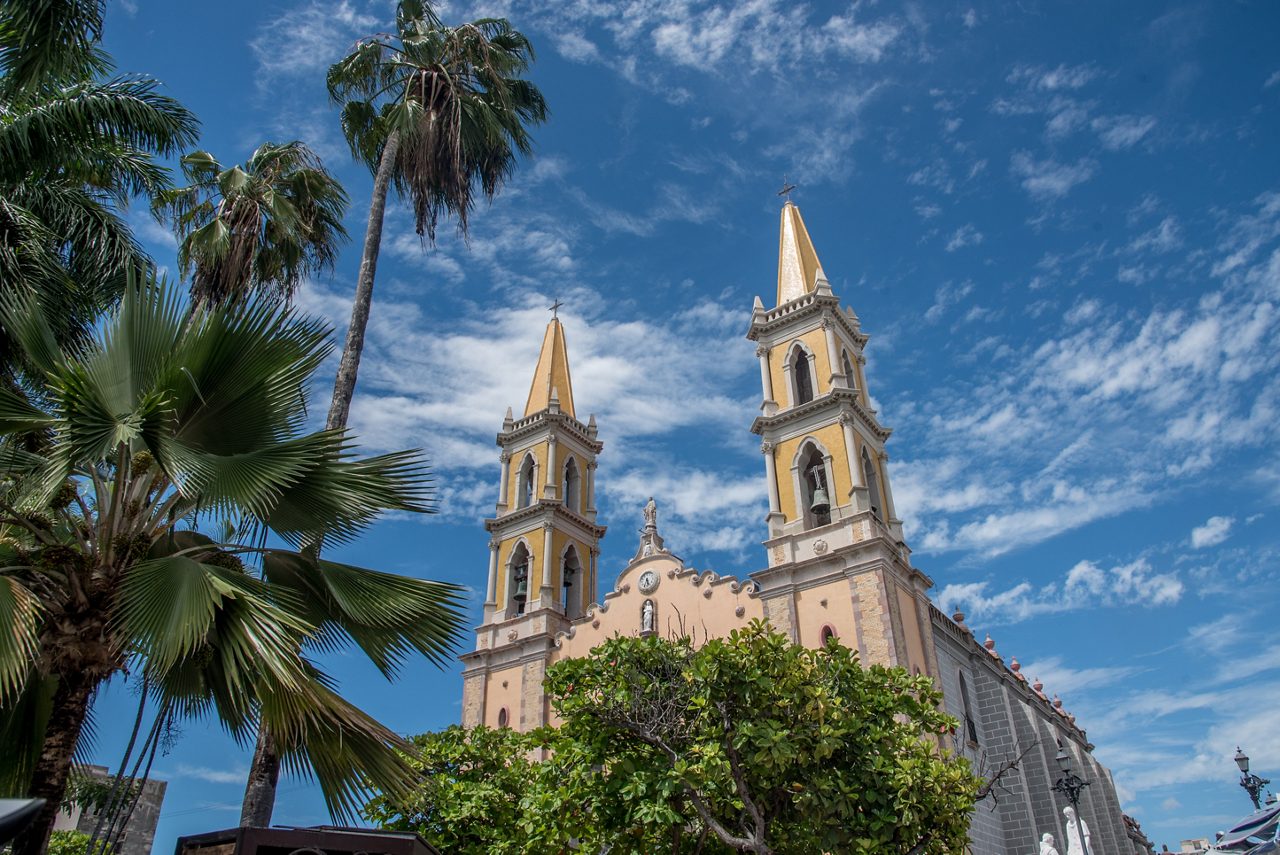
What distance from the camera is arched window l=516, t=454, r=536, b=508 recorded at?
33.6 meters

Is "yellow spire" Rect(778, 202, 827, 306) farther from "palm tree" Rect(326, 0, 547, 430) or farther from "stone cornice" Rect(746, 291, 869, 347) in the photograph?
"palm tree" Rect(326, 0, 547, 430)

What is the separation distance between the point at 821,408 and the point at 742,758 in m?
16.0

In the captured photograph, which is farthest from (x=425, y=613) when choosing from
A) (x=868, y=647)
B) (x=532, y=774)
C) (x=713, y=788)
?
(x=868, y=647)

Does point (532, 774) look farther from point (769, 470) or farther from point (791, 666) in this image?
point (769, 470)

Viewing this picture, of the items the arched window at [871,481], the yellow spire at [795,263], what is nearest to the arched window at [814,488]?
the arched window at [871,481]

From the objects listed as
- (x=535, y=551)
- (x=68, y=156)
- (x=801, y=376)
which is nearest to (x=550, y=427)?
(x=535, y=551)

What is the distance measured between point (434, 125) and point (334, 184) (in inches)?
68.9

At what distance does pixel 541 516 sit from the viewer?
32094mm

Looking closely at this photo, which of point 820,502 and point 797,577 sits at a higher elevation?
point 820,502

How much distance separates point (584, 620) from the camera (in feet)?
95.9

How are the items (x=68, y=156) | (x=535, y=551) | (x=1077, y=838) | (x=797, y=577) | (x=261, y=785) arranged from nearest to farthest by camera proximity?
1. (x=261, y=785)
2. (x=68, y=156)
3. (x=1077, y=838)
4. (x=797, y=577)
5. (x=535, y=551)

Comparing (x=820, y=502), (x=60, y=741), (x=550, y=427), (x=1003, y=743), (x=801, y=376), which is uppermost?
(x=550, y=427)

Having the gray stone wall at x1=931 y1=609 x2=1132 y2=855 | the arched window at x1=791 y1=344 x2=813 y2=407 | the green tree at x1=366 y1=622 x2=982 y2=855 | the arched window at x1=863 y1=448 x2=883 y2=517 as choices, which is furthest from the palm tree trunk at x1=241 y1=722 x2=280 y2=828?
the arched window at x1=791 y1=344 x2=813 y2=407

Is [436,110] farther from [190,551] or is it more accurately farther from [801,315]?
[801,315]
